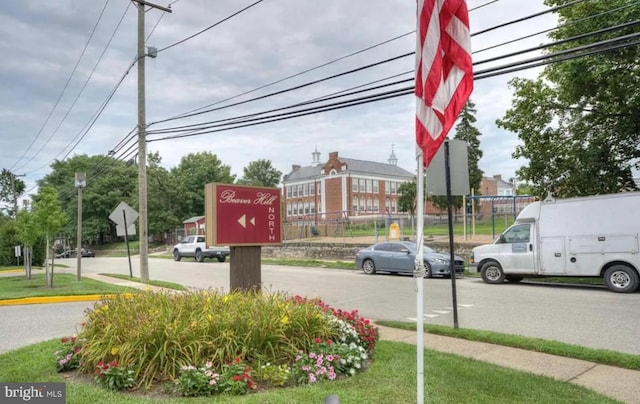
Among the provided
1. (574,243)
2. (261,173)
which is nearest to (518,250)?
(574,243)

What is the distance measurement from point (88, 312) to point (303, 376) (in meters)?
3.05

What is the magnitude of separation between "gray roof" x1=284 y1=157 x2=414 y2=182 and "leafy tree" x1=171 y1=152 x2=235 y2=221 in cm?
1127

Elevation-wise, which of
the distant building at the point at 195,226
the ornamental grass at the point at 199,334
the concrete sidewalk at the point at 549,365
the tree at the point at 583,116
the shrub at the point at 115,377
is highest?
the tree at the point at 583,116

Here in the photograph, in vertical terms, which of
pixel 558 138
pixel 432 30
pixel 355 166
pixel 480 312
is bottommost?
pixel 480 312

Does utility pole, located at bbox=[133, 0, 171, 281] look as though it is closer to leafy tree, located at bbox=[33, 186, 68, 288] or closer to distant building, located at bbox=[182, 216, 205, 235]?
leafy tree, located at bbox=[33, 186, 68, 288]

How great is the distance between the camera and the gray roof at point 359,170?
2899 inches

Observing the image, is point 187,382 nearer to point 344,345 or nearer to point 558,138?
point 344,345

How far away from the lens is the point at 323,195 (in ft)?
246

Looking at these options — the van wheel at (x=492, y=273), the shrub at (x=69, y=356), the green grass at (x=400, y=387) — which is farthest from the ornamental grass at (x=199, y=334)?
the van wheel at (x=492, y=273)

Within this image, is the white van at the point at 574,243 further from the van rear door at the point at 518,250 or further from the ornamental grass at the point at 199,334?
the ornamental grass at the point at 199,334

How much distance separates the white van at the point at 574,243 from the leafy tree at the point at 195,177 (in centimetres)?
5027

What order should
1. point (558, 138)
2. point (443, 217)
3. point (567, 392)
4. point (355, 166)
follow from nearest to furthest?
1. point (567, 392)
2. point (558, 138)
3. point (443, 217)
4. point (355, 166)

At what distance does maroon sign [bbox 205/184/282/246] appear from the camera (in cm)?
786

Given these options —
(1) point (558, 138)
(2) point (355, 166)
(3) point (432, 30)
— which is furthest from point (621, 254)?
(2) point (355, 166)
